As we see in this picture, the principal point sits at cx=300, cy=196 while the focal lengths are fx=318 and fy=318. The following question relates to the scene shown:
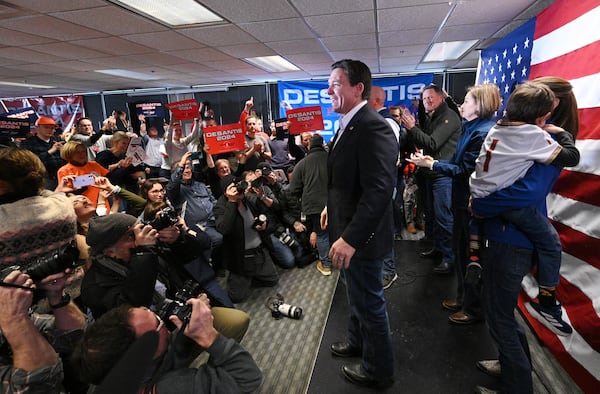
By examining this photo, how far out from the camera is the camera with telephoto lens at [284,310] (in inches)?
93.7

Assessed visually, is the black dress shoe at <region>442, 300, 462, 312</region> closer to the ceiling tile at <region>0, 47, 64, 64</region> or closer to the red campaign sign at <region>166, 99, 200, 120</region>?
the red campaign sign at <region>166, 99, 200, 120</region>

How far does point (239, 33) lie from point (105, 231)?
3149 mm

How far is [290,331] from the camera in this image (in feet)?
7.41

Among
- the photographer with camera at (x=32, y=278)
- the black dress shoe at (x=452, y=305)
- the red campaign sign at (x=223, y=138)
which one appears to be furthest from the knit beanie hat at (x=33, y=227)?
the black dress shoe at (x=452, y=305)

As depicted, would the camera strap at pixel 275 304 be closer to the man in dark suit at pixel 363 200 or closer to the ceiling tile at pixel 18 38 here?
the man in dark suit at pixel 363 200

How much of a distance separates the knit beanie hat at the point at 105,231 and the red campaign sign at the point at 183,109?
2285 millimetres

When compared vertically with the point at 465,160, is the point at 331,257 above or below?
below

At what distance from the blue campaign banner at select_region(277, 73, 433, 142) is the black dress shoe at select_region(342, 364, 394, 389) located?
5436 millimetres

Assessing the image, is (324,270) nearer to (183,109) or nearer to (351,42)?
(183,109)

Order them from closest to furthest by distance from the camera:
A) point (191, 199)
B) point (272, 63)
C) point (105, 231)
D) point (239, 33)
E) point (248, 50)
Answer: point (105, 231) → point (191, 199) → point (239, 33) → point (248, 50) → point (272, 63)

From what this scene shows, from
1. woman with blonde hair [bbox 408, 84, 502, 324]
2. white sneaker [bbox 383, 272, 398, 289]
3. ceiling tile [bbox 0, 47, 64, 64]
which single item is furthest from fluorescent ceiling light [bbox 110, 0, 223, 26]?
white sneaker [bbox 383, 272, 398, 289]

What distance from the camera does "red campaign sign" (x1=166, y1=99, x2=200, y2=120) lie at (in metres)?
3.47

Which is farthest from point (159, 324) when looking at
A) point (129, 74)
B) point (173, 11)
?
point (129, 74)

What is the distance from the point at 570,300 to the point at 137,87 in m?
9.74
